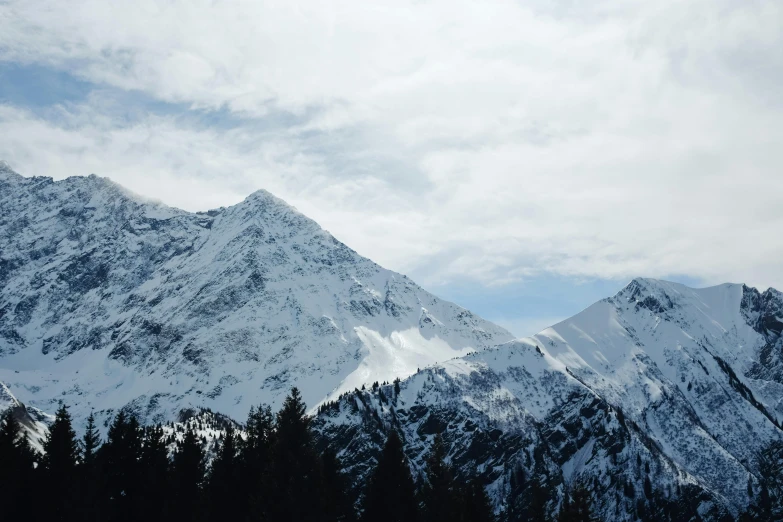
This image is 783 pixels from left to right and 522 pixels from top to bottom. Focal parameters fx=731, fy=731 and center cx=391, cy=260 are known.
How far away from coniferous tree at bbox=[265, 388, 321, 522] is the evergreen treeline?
0.15 feet

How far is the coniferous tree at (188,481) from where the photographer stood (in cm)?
4331

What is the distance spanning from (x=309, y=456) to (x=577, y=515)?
11.9m

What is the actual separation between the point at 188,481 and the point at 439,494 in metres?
17.4

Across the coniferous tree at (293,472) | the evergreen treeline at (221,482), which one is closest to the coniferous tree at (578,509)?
the evergreen treeline at (221,482)

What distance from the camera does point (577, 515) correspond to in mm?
28125

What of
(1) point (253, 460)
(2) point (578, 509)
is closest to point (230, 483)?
(1) point (253, 460)

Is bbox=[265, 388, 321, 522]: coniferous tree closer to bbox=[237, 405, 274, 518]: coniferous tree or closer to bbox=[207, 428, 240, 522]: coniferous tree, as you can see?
bbox=[237, 405, 274, 518]: coniferous tree

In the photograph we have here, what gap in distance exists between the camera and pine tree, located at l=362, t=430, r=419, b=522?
39188 mm

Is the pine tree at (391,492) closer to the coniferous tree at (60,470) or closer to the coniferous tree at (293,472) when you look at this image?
the coniferous tree at (293,472)

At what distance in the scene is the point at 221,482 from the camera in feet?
156

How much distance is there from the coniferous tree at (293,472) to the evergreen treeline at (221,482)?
1.8 inches

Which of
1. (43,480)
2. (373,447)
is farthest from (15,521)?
(373,447)

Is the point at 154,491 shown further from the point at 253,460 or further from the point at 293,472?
the point at 293,472

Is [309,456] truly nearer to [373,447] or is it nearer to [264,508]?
[264,508]
